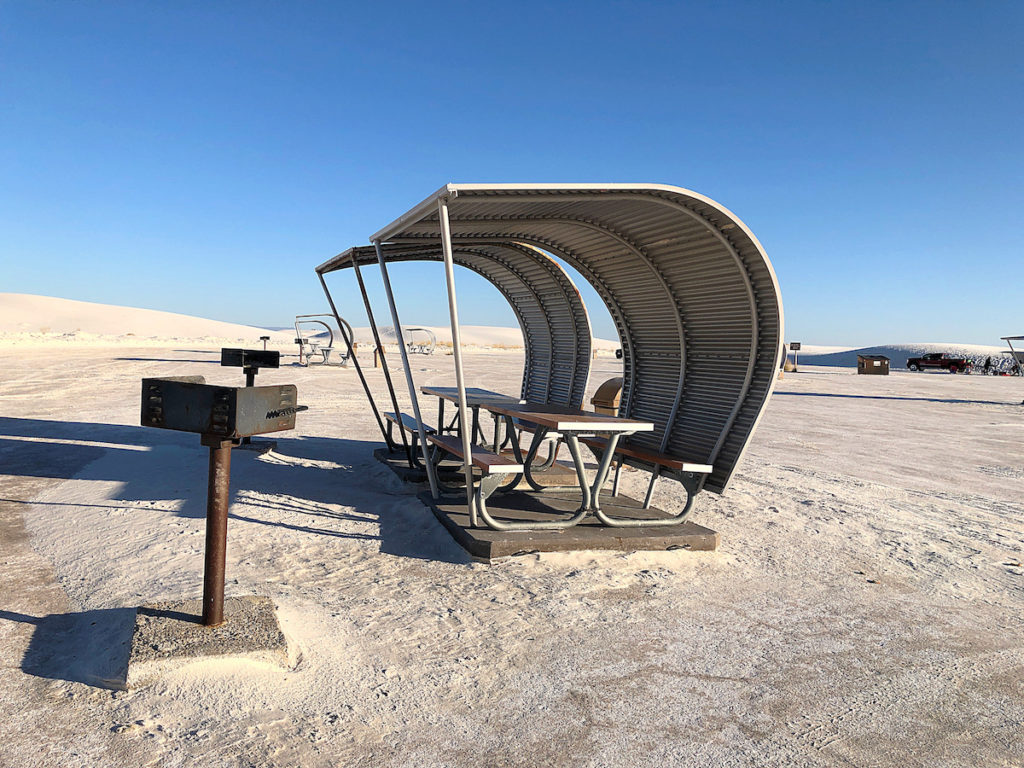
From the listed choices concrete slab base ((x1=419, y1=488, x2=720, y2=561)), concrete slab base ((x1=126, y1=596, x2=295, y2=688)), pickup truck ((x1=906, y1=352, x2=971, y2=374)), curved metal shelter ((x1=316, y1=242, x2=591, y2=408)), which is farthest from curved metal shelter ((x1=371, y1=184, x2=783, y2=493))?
pickup truck ((x1=906, y1=352, x2=971, y2=374))

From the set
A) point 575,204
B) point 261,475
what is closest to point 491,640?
point 575,204

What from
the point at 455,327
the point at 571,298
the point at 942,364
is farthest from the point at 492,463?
the point at 942,364

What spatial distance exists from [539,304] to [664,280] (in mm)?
2682

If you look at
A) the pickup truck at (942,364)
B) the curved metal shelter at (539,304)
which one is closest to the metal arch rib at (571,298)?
the curved metal shelter at (539,304)

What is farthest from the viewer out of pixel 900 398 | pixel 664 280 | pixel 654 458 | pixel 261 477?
pixel 900 398

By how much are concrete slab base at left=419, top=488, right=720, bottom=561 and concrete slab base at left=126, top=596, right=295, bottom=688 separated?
5.67 feet

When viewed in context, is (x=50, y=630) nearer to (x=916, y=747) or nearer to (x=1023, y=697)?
(x=916, y=747)

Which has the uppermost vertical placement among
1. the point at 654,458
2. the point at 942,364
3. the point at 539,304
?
the point at 539,304

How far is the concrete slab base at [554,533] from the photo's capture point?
4992 mm

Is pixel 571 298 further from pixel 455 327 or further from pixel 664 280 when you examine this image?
pixel 455 327

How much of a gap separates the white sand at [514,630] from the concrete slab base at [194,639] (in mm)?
66

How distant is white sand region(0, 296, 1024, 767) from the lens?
2.80 m

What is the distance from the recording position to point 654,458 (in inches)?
241

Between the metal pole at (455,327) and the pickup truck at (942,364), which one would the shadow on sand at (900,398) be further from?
the pickup truck at (942,364)
